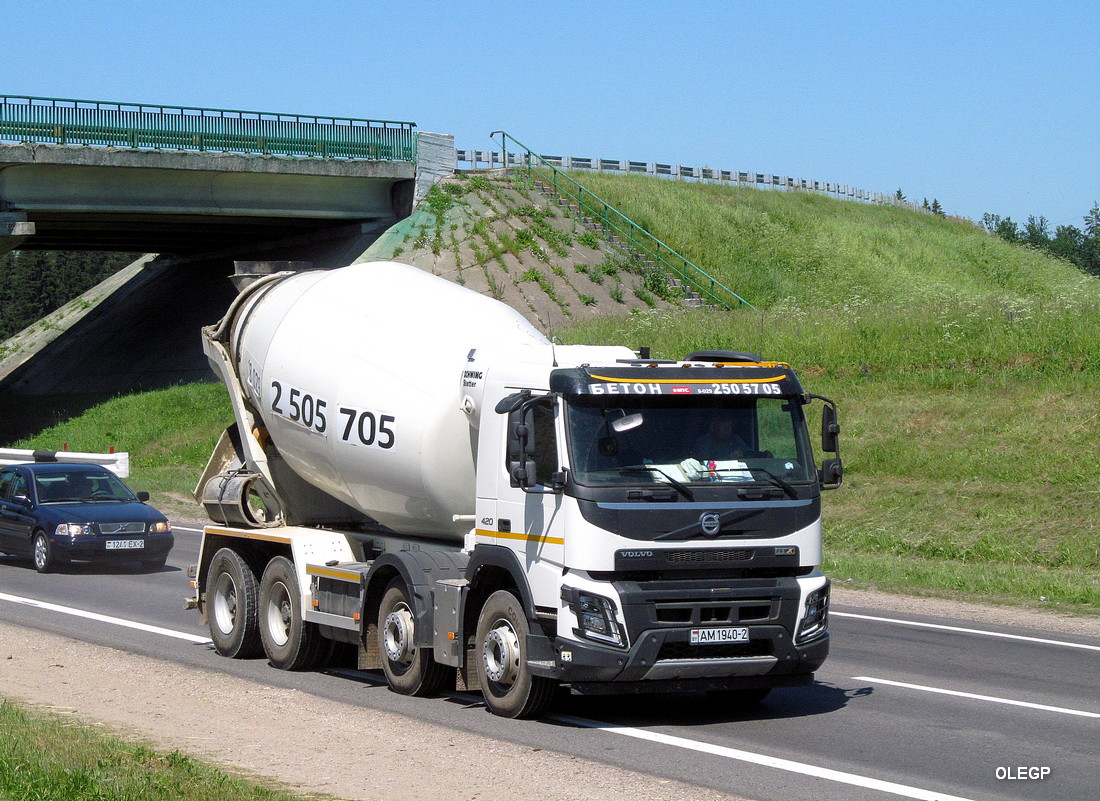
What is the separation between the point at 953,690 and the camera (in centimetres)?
1112

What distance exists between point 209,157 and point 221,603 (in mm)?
27546

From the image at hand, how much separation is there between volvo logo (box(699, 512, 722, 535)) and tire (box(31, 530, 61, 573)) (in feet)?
44.3

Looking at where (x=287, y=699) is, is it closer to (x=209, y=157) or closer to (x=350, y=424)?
(x=350, y=424)

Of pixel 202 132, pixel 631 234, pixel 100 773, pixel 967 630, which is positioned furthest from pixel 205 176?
pixel 100 773

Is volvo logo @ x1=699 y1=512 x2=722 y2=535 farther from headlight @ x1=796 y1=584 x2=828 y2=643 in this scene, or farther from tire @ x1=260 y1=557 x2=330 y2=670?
tire @ x1=260 y1=557 x2=330 y2=670

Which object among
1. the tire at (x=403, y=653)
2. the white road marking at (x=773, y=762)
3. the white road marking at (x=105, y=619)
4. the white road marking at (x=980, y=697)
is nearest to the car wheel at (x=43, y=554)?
the white road marking at (x=105, y=619)

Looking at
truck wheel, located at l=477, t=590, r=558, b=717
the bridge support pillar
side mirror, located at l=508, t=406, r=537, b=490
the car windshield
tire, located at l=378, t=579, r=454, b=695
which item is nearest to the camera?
side mirror, located at l=508, t=406, r=537, b=490

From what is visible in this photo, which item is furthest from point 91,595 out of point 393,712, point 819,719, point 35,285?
point 35,285

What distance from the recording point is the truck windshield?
365 inches

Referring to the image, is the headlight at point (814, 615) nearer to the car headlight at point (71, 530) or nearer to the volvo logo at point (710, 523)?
the volvo logo at point (710, 523)

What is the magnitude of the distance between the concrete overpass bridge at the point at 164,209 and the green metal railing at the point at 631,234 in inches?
244

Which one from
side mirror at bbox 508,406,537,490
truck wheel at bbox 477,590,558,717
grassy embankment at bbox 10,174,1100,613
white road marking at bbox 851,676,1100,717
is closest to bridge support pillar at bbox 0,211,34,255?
grassy embankment at bbox 10,174,1100,613

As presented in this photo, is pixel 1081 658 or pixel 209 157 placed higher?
pixel 209 157

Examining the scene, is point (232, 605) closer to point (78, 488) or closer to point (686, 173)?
point (78, 488)
